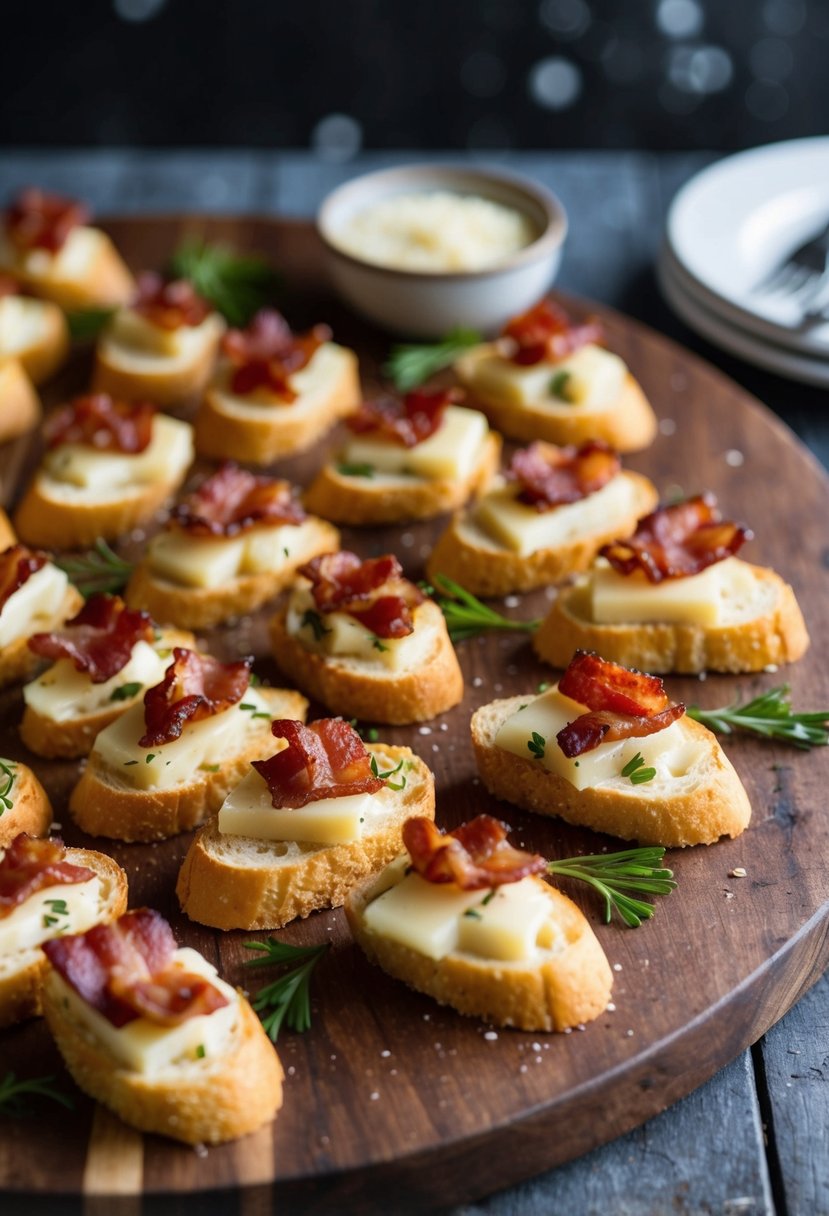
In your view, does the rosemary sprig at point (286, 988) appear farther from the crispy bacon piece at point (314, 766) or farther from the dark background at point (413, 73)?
the dark background at point (413, 73)

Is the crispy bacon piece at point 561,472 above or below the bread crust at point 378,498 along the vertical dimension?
above

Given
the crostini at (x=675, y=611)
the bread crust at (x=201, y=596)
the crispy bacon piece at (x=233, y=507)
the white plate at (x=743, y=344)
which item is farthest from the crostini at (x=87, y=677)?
the white plate at (x=743, y=344)

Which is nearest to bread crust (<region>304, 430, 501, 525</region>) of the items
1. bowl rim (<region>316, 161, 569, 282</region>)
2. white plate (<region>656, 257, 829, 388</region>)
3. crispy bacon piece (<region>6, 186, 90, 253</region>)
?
bowl rim (<region>316, 161, 569, 282</region>)

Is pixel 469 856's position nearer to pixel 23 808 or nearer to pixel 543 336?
pixel 23 808

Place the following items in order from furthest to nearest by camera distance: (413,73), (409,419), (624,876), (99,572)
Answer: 1. (413,73)
2. (409,419)
3. (99,572)
4. (624,876)

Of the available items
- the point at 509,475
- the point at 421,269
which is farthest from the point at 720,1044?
the point at 421,269

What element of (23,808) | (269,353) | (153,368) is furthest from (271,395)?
(23,808)
